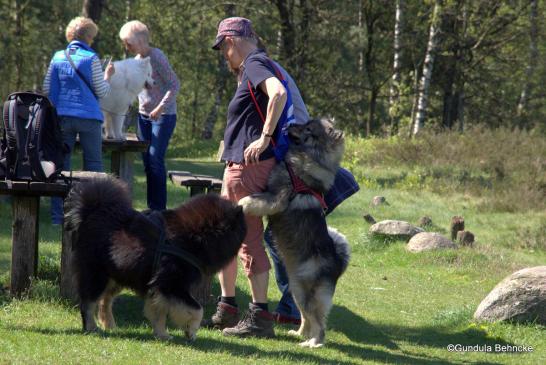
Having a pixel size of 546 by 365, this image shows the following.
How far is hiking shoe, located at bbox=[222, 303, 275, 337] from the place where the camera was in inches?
235

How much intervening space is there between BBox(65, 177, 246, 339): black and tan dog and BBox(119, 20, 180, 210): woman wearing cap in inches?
110

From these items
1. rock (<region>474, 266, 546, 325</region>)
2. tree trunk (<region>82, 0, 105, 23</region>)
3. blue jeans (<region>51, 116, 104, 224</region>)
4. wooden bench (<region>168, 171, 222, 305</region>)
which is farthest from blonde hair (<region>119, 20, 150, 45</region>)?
tree trunk (<region>82, 0, 105, 23</region>)

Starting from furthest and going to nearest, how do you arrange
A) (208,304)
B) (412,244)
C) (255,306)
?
(412,244) < (208,304) < (255,306)

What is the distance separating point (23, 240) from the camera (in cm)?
603

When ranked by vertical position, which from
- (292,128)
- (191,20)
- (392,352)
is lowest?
(392,352)

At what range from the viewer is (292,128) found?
5.79 m

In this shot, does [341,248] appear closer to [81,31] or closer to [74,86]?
[74,86]

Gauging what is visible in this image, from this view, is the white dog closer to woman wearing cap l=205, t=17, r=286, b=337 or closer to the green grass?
→ the green grass

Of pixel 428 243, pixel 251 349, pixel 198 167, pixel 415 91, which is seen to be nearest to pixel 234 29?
pixel 251 349

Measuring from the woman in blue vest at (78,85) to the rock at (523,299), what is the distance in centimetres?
413

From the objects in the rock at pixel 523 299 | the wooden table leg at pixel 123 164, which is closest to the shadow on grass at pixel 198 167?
the wooden table leg at pixel 123 164

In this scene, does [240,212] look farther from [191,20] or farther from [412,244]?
[191,20]

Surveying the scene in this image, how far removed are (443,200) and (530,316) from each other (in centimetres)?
845

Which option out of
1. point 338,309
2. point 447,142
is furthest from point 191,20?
point 338,309
